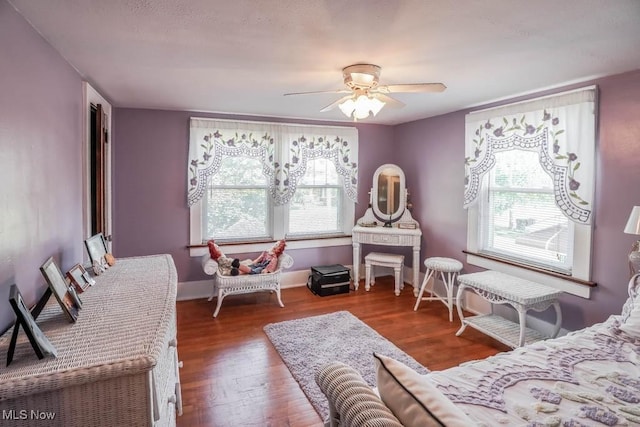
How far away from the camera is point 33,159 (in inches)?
73.6

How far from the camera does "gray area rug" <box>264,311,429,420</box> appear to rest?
2.67 metres

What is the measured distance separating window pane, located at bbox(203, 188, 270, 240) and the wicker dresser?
292cm

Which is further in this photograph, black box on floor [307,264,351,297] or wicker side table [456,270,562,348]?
black box on floor [307,264,351,297]

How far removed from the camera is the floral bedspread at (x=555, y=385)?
1.39m

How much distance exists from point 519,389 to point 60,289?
2110 millimetres

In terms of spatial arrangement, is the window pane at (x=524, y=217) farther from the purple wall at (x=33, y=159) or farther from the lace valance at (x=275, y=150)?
the purple wall at (x=33, y=159)

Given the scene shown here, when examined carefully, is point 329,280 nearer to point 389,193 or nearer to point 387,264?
point 387,264

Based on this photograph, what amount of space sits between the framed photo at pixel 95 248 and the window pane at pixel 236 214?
75.0 inches

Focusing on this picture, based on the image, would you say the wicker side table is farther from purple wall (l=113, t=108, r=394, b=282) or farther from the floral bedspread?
purple wall (l=113, t=108, r=394, b=282)

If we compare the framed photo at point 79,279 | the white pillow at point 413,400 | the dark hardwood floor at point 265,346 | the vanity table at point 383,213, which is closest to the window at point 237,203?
the dark hardwood floor at point 265,346

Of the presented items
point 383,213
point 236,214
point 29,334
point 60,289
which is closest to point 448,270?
point 383,213

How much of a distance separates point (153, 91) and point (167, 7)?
1.83m

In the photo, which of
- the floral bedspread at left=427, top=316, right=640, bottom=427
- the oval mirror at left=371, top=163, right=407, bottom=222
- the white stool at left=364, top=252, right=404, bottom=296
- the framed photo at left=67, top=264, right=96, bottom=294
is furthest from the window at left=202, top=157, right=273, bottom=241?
the floral bedspread at left=427, top=316, right=640, bottom=427

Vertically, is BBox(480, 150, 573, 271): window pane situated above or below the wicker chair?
above
